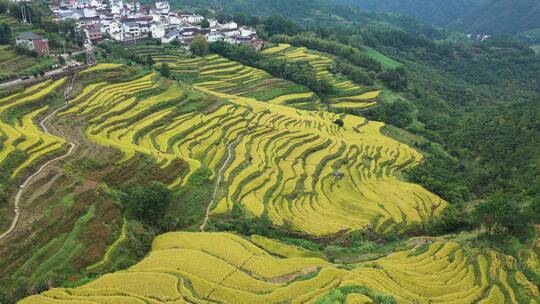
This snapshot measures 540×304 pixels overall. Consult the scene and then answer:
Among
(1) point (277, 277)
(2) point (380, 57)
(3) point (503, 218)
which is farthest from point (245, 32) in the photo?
(1) point (277, 277)

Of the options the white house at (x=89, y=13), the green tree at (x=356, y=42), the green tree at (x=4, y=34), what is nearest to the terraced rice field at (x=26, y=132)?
the green tree at (x=4, y=34)

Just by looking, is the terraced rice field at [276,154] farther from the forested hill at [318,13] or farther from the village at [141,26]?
the forested hill at [318,13]

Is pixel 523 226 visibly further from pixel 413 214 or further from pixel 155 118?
pixel 155 118

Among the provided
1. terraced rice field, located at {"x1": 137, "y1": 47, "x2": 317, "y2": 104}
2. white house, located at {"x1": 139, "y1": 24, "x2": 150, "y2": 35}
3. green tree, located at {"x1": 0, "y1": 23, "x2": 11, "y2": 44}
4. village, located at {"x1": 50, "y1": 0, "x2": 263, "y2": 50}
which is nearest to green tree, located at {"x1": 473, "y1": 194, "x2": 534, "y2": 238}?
terraced rice field, located at {"x1": 137, "y1": 47, "x2": 317, "y2": 104}

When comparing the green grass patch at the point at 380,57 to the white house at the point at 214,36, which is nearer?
the white house at the point at 214,36

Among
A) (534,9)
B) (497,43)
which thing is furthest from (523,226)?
(534,9)

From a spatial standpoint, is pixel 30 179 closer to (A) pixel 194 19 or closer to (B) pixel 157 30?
(B) pixel 157 30
